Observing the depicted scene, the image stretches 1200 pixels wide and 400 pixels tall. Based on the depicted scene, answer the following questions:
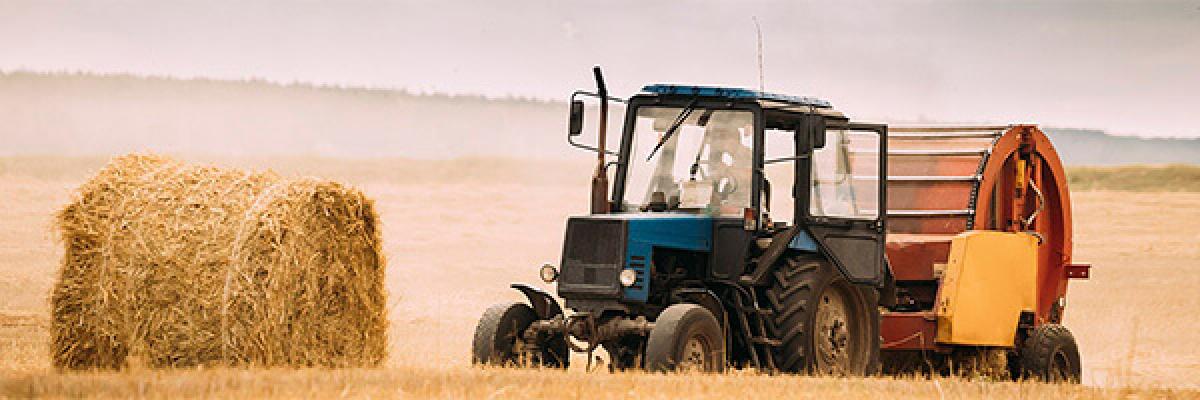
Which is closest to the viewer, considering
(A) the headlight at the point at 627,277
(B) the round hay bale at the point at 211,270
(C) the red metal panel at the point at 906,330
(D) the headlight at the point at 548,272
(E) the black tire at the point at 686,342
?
(E) the black tire at the point at 686,342

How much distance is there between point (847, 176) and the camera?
527 inches

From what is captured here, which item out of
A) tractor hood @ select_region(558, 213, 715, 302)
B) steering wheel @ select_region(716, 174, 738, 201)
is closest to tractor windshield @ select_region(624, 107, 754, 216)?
steering wheel @ select_region(716, 174, 738, 201)

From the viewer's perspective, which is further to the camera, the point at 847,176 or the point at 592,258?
the point at 847,176

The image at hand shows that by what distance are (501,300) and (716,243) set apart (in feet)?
39.7

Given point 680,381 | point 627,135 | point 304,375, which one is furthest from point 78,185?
point 680,381

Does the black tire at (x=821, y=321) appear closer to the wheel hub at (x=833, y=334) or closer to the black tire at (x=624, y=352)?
the wheel hub at (x=833, y=334)

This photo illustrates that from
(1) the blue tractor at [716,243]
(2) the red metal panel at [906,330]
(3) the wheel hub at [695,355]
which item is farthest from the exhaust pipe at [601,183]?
(2) the red metal panel at [906,330]

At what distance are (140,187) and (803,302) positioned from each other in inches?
185

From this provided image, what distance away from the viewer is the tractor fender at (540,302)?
1249 centimetres

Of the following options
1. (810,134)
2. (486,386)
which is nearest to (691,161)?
(810,134)

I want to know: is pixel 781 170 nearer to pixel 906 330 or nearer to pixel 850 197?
pixel 850 197

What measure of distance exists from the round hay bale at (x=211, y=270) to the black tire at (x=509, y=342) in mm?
813

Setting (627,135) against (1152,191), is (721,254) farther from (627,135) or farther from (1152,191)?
(1152,191)

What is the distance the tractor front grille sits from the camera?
39.2 ft
